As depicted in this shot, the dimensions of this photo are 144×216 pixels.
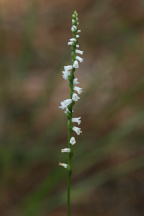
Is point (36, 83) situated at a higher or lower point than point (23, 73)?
higher

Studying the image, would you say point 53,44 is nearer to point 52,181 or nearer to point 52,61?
point 52,61

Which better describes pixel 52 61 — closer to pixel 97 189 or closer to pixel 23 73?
pixel 23 73

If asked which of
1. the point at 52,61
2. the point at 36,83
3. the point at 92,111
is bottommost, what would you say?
the point at 92,111

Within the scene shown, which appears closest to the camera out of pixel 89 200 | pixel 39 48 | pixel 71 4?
pixel 89 200

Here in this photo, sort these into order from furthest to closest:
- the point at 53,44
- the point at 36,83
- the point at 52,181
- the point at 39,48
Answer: the point at 53,44 → the point at 39,48 → the point at 36,83 → the point at 52,181

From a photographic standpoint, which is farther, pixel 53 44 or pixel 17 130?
pixel 53 44

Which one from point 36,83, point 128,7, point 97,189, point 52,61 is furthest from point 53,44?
point 97,189
